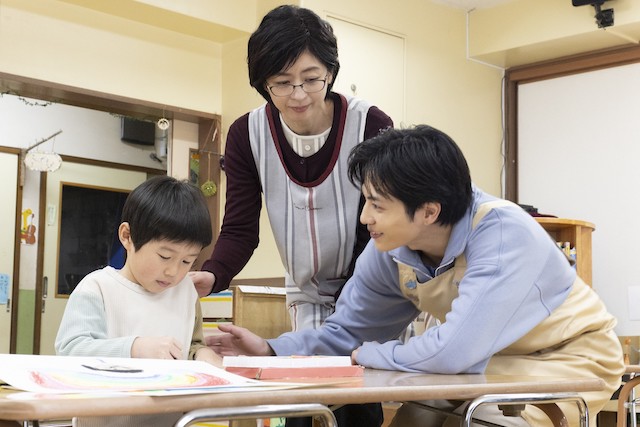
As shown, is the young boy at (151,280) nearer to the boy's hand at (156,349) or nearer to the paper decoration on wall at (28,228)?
the boy's hand at (156,349)

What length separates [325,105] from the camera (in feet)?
6.40

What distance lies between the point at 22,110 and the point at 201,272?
5143mm

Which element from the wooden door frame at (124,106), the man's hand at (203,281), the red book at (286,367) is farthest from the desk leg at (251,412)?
the wooden door frame at (124,106)

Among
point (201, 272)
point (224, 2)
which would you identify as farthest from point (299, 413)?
point (224, 2)

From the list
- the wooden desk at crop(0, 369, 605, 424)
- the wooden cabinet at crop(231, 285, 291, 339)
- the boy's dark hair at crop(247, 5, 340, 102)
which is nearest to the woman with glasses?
the boy's dark hair at crop(247, 5, 340, 102)

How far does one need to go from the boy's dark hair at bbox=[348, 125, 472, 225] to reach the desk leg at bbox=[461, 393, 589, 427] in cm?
40

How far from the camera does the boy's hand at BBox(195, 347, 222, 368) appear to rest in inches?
63.2

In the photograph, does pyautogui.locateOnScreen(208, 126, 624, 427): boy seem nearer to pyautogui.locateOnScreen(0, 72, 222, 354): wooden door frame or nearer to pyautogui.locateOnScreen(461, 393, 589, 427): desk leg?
pyautogui.locateOnScreen(461, 393, 589, 427): desk leg

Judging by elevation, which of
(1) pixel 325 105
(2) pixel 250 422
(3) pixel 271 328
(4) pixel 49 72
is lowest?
(2) pixel 250 422

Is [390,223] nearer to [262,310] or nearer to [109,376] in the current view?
[109,376]

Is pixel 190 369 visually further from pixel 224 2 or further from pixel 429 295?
pixel 224 2

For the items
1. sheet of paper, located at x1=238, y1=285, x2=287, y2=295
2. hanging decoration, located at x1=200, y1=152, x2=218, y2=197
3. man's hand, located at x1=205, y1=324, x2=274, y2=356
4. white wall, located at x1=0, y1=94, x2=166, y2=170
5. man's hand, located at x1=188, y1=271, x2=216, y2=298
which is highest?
white wall, located at x1=0, y1=94, x2=166, y2=170

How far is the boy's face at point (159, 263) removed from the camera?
66.0 inches

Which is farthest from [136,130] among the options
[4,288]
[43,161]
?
[4,288]
